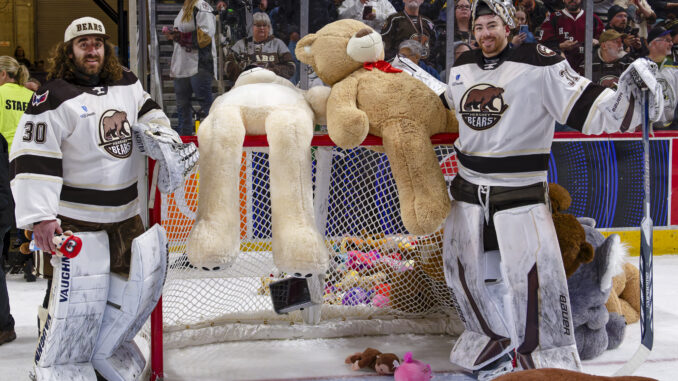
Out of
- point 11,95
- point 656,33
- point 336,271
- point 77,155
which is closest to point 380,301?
point 336,271

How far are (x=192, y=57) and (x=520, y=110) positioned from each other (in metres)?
3.67

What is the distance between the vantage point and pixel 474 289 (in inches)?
111

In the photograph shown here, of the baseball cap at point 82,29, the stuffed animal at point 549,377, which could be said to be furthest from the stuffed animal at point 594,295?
the baseball cap at point 82,29

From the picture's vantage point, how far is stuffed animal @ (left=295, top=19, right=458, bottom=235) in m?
2.75

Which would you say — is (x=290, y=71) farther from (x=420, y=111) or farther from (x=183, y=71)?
(x=420, y=111)

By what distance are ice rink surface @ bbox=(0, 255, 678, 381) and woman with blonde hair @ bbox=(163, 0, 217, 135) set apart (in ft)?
7.91

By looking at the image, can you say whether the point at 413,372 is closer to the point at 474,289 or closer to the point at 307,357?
the point at 474,289

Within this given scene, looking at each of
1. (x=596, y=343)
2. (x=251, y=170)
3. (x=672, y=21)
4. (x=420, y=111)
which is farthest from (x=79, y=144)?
(x=672, y=21)

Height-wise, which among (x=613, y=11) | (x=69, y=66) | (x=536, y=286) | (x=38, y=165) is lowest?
(x=536, y=286)

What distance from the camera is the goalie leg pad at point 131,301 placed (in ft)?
8.36

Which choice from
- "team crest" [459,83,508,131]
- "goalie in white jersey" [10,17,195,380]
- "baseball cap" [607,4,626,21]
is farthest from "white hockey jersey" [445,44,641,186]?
"baseball cap" [607,4,626,21]

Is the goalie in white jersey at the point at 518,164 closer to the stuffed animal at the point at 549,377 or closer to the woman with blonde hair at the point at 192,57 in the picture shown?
the stuffed animal at the point at 549,377

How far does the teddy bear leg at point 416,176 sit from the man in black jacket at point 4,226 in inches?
80.5

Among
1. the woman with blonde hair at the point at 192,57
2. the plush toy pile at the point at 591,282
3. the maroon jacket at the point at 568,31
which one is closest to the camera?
the plush toy pile at the point at 591,282
